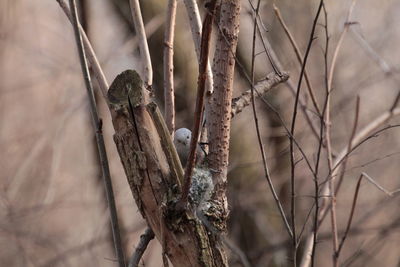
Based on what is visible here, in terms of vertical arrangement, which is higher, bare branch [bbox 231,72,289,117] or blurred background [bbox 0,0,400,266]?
blurred background [bbox 0,0,400,266]

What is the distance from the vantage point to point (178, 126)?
3029 mm

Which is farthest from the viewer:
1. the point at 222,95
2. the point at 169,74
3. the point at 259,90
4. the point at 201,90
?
the point at 169,74

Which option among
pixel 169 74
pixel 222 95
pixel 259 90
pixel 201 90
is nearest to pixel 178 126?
pixel 169 74

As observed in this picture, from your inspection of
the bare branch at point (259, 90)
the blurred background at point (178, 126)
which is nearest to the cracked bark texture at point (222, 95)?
the bare branch at point (259, 90)

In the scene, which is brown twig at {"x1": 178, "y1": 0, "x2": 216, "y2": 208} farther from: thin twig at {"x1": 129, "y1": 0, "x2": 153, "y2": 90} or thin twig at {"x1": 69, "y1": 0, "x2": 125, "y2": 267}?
thin twig at {"x1": 129, "y1": 0, "x2": 153, "y2": 90}

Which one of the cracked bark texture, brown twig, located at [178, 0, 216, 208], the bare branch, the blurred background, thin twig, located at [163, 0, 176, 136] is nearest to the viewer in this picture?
brown twig, located at [178, 0, 216, 208]

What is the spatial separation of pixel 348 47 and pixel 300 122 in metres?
0.82

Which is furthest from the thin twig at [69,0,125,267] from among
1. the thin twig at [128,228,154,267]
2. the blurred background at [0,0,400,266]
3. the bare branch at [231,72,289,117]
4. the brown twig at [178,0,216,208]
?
the blurred background at [0,0,400,266]

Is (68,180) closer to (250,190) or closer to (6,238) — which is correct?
(6,238)

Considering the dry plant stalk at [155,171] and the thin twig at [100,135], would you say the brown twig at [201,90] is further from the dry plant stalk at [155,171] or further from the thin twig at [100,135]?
the thin twig at [100,135]

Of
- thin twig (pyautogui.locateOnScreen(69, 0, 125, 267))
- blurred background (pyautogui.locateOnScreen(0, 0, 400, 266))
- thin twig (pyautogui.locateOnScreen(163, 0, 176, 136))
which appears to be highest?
blurred background (pyautogui.locateOnScreen(0, 0, 400, 266))

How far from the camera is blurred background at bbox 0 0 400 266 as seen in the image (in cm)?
312

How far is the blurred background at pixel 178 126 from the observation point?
312 cm

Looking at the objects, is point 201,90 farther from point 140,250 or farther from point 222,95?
point 140,250
